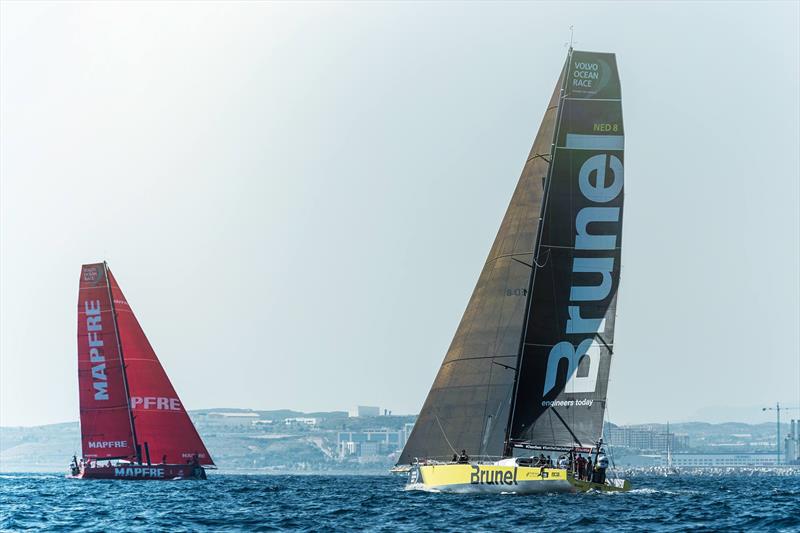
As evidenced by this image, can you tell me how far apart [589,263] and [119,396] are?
38.1 m

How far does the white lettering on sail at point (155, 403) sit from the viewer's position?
76562 mm

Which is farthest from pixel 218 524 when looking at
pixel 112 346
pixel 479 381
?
pixel 112 346

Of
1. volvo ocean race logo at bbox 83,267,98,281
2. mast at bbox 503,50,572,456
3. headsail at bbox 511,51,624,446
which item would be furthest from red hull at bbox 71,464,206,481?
headsail at bbox 511,51,624,446

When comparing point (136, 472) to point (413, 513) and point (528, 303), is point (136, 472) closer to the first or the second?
point (528, 303)

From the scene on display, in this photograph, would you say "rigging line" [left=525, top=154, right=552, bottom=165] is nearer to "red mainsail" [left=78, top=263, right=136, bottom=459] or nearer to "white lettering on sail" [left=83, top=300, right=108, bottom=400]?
"red mainsail" [left=78, top=263, right=136, bottom=459]

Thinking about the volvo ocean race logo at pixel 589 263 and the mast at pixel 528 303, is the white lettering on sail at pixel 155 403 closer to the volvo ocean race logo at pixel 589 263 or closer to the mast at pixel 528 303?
the mast at pixel 528 303

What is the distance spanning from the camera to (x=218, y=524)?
38.8 metres

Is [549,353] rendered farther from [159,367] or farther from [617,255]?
[159,367]

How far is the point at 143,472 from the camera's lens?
75062 mm

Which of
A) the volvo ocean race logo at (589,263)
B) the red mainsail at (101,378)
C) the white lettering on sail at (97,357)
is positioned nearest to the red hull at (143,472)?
the red mainsail at (101,378)

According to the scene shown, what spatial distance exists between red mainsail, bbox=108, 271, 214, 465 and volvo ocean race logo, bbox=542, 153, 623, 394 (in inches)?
1422

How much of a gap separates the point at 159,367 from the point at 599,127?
39.7 m

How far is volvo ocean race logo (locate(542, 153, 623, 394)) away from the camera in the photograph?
152 feet

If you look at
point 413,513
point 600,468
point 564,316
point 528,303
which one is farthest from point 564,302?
point 413,513
